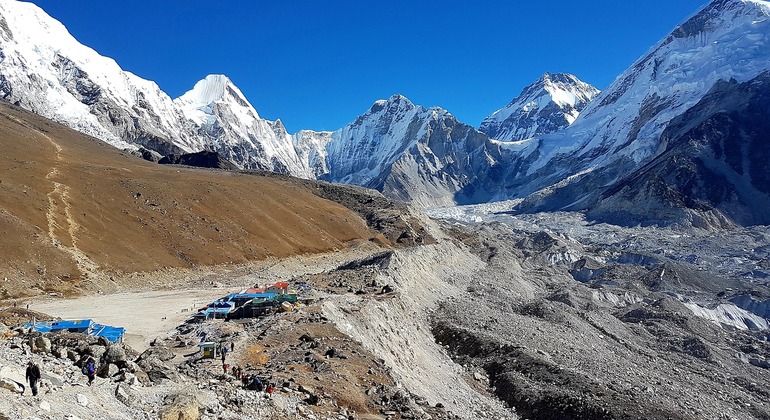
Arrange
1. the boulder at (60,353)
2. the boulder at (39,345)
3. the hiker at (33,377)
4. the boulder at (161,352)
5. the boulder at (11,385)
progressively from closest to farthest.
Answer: the boulder at (11,385)
the hiker at (33,377)
the boulder at (39,345)
the boulder at (60,353)
the boulder at (161,352)

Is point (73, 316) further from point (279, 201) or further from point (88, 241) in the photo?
point (279, 201)

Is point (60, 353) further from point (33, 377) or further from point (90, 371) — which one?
point (33, 377)

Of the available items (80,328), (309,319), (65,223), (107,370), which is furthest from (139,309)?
(65,223)

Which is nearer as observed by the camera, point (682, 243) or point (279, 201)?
point (279, 201)

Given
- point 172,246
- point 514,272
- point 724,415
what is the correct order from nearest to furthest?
point 724,415, point 172,246, point 514,272

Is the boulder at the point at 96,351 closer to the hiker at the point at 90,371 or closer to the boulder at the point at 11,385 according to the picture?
the hiker at the point at 90,371

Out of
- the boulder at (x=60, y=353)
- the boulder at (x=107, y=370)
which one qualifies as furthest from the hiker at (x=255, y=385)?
the boulder at (x=60, y=353)

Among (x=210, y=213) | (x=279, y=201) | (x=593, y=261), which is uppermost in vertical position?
(x=593, y=261)

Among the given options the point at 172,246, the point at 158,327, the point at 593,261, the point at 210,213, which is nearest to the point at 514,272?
the point at 593,261
